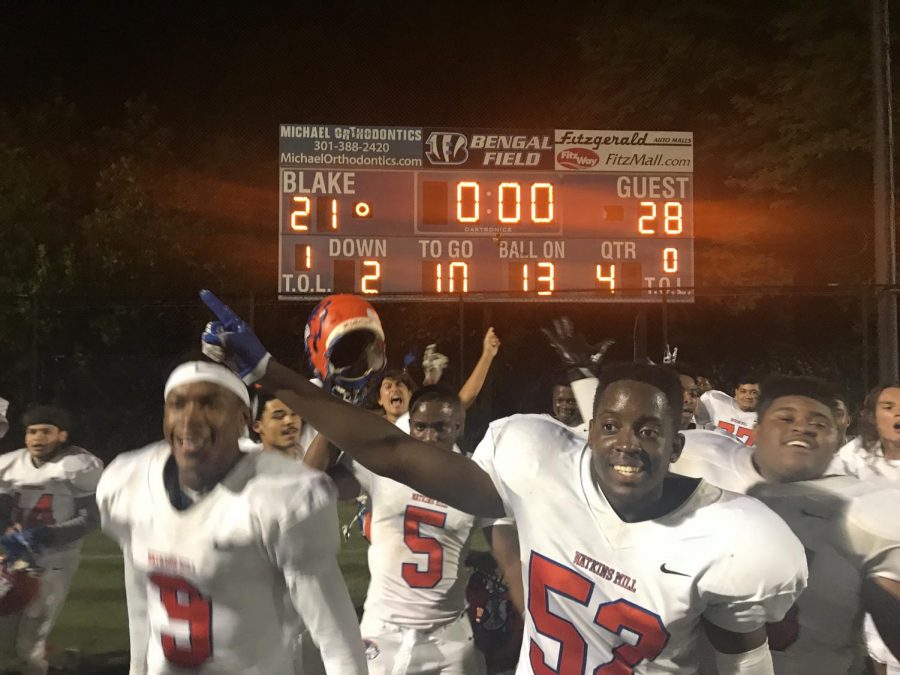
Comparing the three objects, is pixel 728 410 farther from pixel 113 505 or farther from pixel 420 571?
pixel 113 505

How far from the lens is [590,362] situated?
14.4 feet

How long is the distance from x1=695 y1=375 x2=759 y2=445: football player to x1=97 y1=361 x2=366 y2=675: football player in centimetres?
605

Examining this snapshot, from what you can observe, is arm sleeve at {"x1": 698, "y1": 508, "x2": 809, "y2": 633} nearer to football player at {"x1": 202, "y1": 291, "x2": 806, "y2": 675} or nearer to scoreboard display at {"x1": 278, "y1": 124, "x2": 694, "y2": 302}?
football player at {"x1": 202, "y1": 291, "x2": 806, "y2": 675}

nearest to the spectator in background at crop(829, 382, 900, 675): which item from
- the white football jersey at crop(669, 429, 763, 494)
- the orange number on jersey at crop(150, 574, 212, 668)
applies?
the white football jersey at crop(669, 429, 763, 494)

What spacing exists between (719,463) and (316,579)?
1.65 m

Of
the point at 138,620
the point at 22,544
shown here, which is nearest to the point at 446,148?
the point at 22,544

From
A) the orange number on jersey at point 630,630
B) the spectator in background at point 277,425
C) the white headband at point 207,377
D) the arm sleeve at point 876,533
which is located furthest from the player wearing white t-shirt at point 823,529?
the spectator in background at point 277,425

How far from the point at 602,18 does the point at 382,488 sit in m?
17.0

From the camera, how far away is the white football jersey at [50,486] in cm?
600

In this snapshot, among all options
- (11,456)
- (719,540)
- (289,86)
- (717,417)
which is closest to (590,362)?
(719,540)

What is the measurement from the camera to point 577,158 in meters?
12.1

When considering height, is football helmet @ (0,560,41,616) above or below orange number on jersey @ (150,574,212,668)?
below

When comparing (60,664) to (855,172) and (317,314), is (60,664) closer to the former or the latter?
(317,314)

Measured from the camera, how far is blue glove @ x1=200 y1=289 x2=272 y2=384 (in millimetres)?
2781
